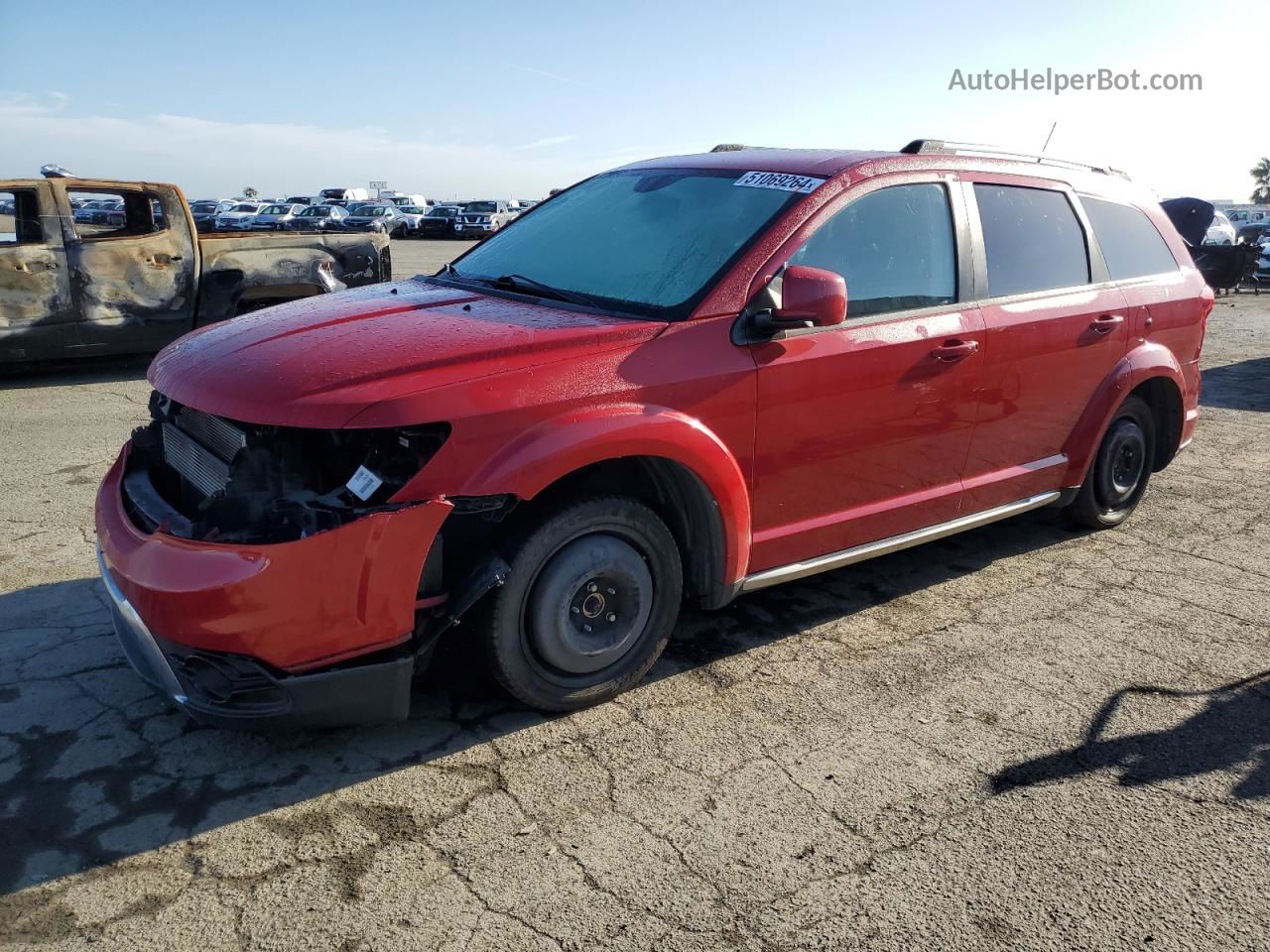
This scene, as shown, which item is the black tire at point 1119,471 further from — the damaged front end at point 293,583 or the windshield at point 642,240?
the damaged front end at point 293,583

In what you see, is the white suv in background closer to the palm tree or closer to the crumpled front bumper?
the crumpled front bumper

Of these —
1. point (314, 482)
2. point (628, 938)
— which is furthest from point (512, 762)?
point (314, 482)

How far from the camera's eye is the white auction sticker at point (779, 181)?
3.70m

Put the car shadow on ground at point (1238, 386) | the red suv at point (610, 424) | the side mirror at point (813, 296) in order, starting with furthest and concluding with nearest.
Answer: the car shadow on ground at point (1238, 386), the side mirror at point (813, 296), the red suv at point (610, 424)

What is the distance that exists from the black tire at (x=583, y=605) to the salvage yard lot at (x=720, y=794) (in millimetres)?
146

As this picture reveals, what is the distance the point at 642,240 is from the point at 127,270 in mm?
6526

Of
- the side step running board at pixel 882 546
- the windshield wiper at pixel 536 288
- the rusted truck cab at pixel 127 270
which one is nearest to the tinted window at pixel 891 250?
the windshield wiper at pixel 536 288

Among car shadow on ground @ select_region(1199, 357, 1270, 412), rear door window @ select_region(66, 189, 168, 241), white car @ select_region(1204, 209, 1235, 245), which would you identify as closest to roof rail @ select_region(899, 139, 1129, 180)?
car shadow on ground @ select_region(1199, 357, 1270, 412)

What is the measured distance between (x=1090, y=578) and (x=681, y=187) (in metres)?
2.64

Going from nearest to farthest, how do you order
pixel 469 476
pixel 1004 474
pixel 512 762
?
pixel 469 476 → pixel 512 762 → pixel 1004 474

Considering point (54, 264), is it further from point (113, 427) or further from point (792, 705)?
point (792, 705)

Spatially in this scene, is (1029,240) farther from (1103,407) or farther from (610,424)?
(610,424)

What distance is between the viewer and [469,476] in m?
2.84

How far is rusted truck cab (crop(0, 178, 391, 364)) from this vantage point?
8211 millimetres
